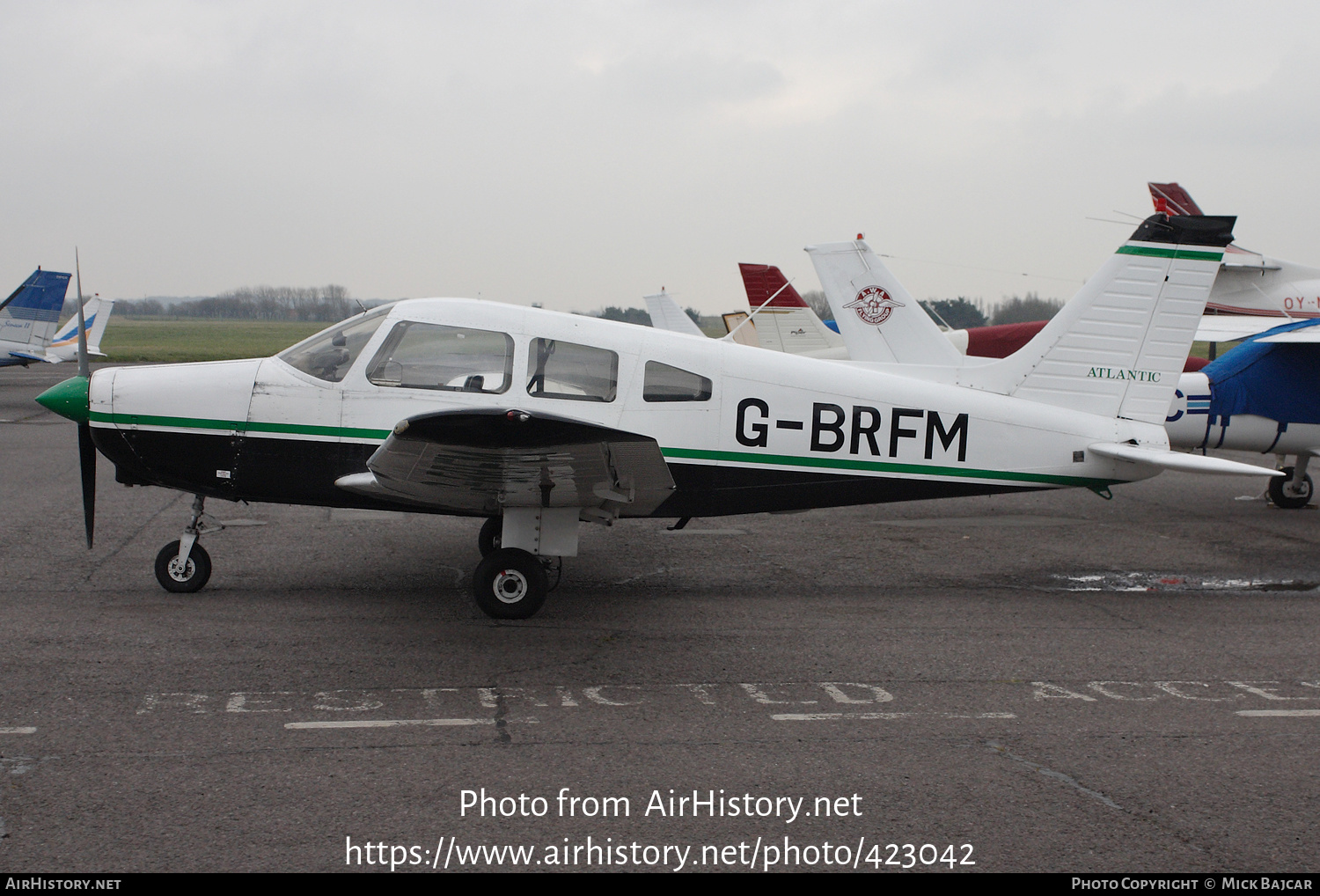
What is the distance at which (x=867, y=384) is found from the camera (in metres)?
7.48

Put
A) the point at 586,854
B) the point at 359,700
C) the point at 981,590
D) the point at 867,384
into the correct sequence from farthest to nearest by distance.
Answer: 1. the point at 981,590
2. the point at 867,384
3. the point at 359,700
4. the point at 586,854

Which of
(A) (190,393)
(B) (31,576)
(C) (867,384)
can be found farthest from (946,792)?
(B) (31,576)

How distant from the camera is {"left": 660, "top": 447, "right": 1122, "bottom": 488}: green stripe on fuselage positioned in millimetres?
7250

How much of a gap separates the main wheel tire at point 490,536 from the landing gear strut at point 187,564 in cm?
210

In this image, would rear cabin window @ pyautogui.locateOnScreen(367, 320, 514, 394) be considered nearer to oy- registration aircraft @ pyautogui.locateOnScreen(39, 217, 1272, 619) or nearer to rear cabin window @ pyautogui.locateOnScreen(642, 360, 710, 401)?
oy- registration aircraft @ pyautogui.locateOnScreen(39, 217, 1272, 619)

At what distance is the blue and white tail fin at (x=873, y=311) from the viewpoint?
11094mm

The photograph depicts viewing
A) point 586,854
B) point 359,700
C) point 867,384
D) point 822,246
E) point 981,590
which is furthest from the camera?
point 822,246

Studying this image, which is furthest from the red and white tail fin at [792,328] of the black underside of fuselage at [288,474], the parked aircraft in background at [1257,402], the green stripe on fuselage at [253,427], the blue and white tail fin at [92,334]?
the blue and white tail fin at [92,334]

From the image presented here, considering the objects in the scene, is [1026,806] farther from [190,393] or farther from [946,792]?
[190,393]

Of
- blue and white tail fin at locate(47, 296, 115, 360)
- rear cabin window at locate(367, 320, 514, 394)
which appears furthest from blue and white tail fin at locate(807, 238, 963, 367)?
blue and white tail fin at locate(47, 296, 115, 360)

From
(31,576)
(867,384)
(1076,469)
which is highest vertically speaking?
(867,384)

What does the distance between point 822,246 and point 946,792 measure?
8.90 metres

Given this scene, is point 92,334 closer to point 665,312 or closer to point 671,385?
point 665,312

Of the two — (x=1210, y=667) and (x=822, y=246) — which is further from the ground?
(x=822, y=246)
